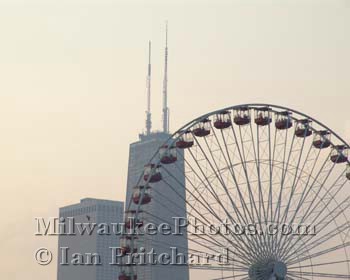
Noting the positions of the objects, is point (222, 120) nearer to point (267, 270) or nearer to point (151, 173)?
point (151, 173)

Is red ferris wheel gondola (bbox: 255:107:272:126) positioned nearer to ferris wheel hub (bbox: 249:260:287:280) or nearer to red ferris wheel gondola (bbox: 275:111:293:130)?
red ferris wheel gondola (bbox: 275:111:293:130)

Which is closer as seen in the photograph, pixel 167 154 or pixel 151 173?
pixel 151 173

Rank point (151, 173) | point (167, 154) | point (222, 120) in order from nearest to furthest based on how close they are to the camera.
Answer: point (151, 173), point (222, 120), point (167, 154)

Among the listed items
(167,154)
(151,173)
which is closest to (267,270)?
(151,173)

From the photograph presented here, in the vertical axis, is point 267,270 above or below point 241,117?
below

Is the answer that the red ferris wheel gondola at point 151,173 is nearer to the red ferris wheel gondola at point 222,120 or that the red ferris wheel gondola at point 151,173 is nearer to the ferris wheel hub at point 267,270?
the red ferris wheel gondola at point 222,120

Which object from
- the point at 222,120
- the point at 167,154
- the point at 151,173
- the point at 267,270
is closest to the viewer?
the point at 267,270


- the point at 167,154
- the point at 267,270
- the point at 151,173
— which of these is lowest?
the point at 267,270

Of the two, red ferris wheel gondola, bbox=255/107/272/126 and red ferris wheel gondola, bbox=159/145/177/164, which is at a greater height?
red ferris wheel gondola, bbox=255/107/272/126

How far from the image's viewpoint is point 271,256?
61.2m

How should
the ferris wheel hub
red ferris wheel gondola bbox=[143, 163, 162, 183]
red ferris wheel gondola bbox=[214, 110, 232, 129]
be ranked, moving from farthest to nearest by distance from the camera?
red ferris wheel gondola bbox=[214, 110, 232, 129], red ferris wheel gondola bbox=[143, 163, 162, 183], the ferris wheel hub

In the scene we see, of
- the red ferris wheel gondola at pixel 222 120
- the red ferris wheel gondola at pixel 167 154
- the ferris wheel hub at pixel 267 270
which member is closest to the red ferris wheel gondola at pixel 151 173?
the red ferris wheel gondola at pixel 167 154

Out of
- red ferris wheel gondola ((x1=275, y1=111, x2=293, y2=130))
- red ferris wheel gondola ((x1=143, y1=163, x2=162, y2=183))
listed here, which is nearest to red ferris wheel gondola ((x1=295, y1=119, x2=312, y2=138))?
red ferris wheel gondola ((x1=275, y1=111, x2=293, y2=130))

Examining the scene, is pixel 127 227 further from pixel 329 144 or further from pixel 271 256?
pixel 329 144
